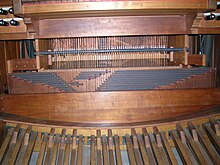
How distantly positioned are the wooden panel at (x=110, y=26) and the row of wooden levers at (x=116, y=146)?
2.60ft

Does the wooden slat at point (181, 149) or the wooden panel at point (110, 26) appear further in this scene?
the wooden panel at point (110, 26)

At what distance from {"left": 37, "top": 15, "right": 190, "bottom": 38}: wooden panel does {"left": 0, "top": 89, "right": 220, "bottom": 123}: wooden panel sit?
51cm

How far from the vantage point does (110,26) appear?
2416 mm

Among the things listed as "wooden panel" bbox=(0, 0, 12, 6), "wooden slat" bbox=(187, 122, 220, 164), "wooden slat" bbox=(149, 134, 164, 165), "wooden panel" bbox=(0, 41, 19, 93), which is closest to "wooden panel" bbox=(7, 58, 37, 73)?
"wooden panel" bbox=(0, 41, 19, 93)

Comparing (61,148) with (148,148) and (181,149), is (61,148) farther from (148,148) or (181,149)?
(181,149)

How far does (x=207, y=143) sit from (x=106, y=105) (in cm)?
86

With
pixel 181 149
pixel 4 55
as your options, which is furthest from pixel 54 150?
pixel 4 55

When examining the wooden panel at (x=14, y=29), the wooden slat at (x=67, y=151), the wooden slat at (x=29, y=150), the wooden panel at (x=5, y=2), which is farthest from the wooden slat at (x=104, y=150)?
the wooden panel at (x=5, y=2)

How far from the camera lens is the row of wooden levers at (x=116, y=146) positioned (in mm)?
2010

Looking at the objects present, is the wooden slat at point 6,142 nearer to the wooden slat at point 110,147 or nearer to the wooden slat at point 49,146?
the wooden slat at point 49,146

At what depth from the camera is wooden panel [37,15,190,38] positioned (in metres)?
2.42

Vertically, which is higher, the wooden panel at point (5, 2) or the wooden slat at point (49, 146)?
the wooden panel at point (5, 2)

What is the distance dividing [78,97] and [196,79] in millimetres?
1044

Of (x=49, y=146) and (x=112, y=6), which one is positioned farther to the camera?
(x=49, y=146)
